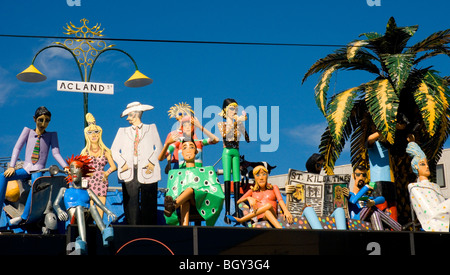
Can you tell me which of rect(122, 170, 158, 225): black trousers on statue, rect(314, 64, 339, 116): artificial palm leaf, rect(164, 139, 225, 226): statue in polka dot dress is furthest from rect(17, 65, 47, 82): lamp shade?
rect(314, 64, 339, 116): artificial palm leaf

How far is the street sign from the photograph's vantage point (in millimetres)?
12279

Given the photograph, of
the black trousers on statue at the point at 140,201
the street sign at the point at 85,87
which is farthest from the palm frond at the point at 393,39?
the black trousers on statue at the point at 140,201

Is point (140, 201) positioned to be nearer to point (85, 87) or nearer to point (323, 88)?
point (85, 87)

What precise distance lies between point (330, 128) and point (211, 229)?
14.9ft

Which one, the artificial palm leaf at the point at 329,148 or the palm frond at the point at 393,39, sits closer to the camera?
the palm frond at the point at 393,39

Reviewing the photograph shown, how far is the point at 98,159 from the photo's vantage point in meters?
10.6

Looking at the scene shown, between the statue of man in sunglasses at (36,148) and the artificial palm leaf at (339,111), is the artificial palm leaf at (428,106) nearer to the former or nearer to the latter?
the artificial palm leaf at (339,111)

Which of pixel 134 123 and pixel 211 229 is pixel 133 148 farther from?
pixel 211 229

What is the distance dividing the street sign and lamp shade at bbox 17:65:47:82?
0.88 m

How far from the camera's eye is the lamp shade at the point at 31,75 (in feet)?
42.0

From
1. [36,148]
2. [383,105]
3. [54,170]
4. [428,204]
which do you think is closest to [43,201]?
[54,170]

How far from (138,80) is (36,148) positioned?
325 cm

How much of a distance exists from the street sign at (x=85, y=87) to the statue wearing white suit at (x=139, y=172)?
8.79ft
